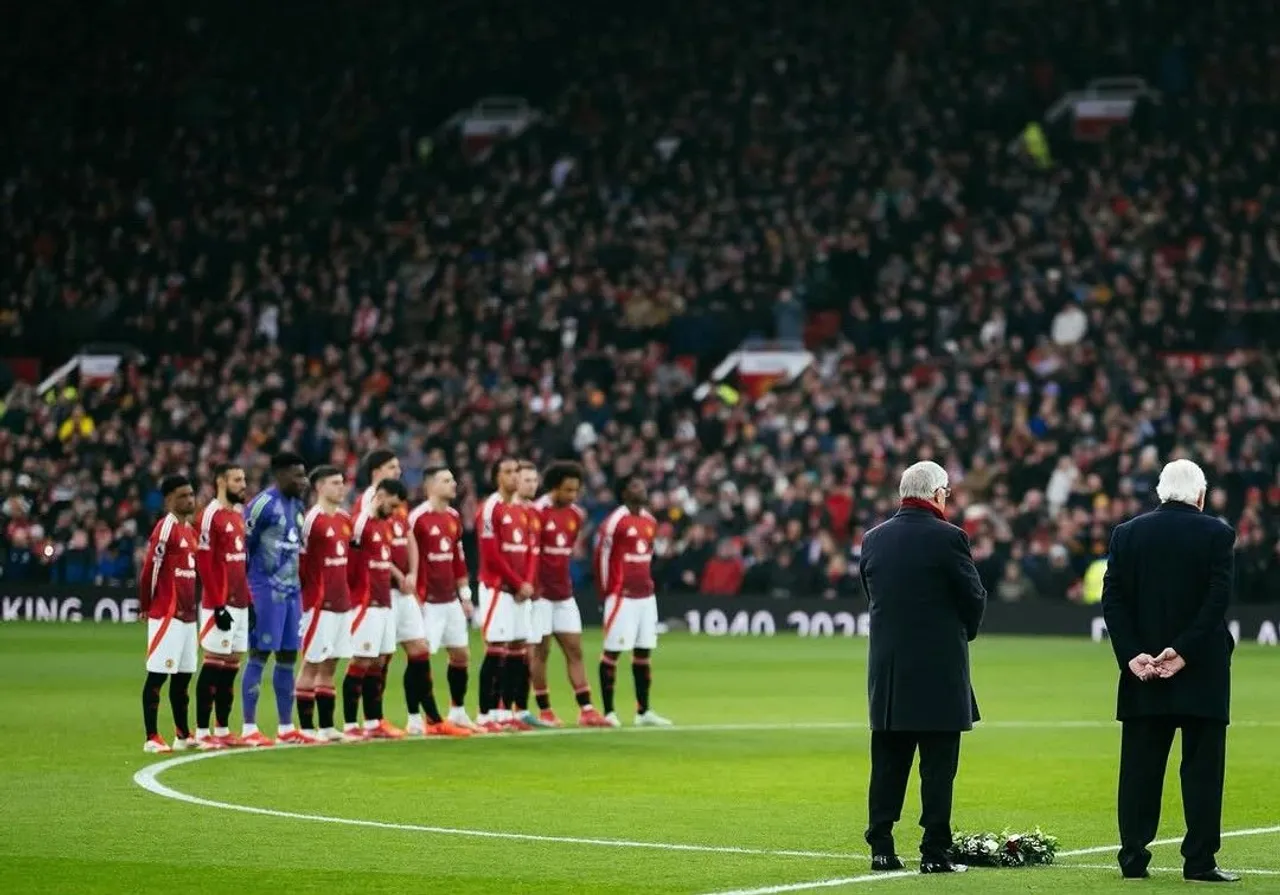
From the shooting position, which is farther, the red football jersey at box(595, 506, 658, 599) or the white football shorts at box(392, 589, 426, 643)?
the red football jersey at box(595, 506, 658, 599)

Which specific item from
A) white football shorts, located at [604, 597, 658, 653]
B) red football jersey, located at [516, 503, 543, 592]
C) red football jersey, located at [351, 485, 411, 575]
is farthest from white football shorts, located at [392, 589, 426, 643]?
white football shorts, located at [604, 597, 658, 653]

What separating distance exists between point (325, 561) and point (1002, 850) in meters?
9.20

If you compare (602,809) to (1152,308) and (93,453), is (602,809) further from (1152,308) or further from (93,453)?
(93,453)

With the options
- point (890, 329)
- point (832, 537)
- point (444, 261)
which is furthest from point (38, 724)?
point (444, 261)

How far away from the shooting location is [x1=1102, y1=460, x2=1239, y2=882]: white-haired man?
12023 mm

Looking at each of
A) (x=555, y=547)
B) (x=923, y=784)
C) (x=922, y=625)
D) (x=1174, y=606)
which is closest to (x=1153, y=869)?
(x=923, y=784)

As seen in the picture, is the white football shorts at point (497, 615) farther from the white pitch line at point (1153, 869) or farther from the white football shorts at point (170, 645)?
the white pitch line at point (1153, 869)

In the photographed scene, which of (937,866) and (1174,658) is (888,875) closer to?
(937,866)

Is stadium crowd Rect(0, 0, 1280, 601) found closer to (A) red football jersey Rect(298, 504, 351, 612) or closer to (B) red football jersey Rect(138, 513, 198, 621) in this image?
(A) red football jersey Rect(298, 504, 351, 612)

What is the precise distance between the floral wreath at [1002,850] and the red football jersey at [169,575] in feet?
28.3

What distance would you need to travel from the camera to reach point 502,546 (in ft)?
73.4

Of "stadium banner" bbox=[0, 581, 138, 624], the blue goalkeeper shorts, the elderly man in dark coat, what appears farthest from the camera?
"stadium banner" bbox=[0, 581, 138, 624]

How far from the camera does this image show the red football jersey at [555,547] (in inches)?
901

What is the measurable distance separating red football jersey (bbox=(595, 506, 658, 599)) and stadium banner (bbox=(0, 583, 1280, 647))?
14.2 meters
